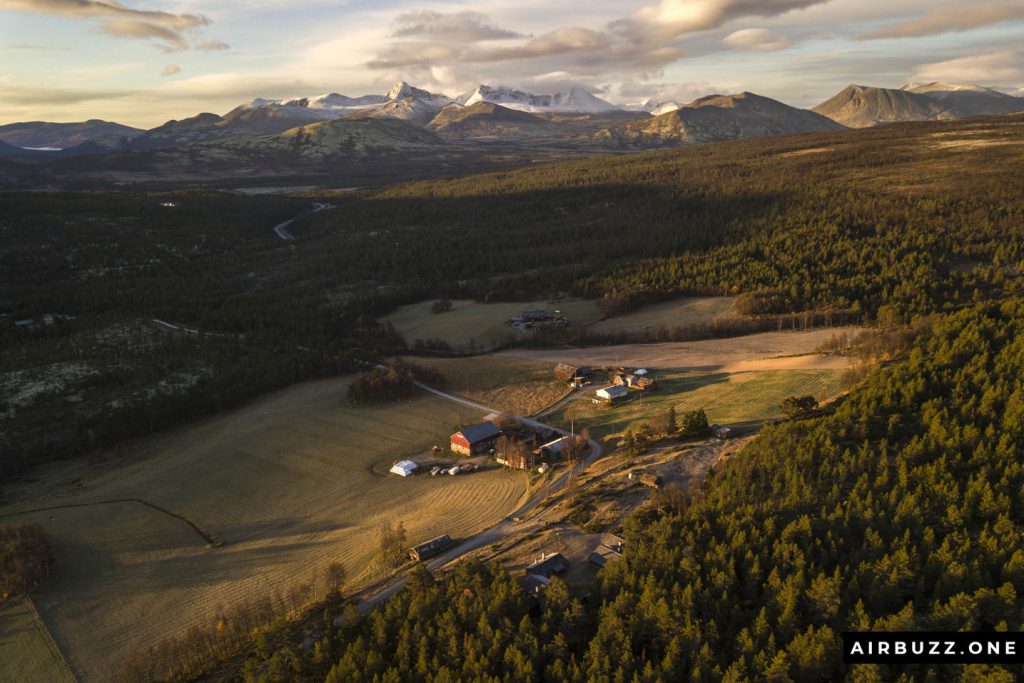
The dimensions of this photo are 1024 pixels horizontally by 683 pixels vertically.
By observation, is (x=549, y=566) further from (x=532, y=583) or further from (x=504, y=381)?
(x=504, y=381)

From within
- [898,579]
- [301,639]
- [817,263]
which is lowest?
[301,639]

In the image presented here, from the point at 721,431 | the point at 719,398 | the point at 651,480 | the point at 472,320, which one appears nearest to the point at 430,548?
the point at 651,480

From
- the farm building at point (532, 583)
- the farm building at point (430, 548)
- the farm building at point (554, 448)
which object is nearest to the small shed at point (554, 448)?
the farm building at point (554, 448)

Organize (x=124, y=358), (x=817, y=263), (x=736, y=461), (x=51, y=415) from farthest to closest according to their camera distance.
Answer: (x=817, y=263), (x=124, y=358), (x=51, y=415), (x=736, y=461)

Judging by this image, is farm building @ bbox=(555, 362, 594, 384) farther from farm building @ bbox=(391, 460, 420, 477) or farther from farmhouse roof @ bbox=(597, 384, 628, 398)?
farm building @ bbox=(391, 460, 420, 477)

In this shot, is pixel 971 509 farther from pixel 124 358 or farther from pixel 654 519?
pixel 124 358

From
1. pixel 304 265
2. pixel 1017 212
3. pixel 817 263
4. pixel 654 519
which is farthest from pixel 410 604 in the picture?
pixel 1017 212
